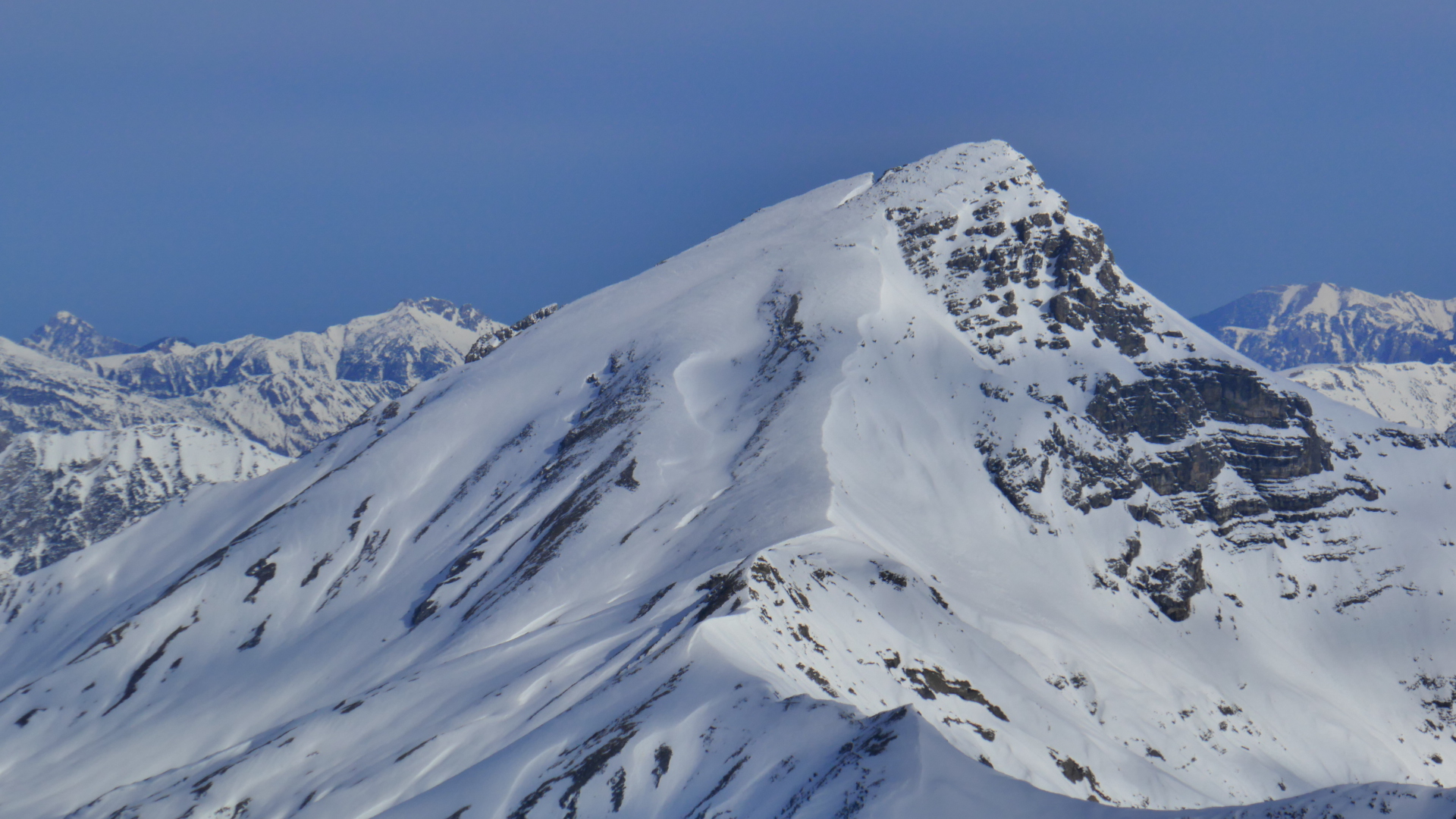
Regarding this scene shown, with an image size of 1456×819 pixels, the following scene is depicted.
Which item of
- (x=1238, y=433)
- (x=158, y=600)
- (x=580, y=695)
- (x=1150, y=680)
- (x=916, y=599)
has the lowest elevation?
(x=1150, y=680)

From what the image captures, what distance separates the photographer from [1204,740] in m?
136

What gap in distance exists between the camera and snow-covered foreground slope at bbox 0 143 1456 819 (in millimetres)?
86562

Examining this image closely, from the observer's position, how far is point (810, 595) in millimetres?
100875

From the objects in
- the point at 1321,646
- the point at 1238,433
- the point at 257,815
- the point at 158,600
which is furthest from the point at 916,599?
the point at 158,600

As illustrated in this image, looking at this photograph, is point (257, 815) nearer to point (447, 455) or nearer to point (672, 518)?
point (672, 518)

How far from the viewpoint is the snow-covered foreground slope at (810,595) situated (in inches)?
3408

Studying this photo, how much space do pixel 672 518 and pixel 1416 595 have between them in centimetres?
11115

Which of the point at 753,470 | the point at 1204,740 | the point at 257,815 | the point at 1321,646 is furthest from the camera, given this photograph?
the point at 1321,646

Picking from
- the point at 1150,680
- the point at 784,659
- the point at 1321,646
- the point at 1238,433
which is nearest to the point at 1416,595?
the point at 1321,646

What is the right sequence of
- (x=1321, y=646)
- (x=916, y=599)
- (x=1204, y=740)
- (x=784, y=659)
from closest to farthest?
(x=784, y=659), (x=916, y=599), (x=1204, y=740), (x=1321, y=646)

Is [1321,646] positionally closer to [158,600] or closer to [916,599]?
[916,599]

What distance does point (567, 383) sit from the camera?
195750mm

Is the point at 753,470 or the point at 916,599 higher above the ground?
the point at 753,470

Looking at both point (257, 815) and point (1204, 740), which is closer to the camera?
point (257, 815)
